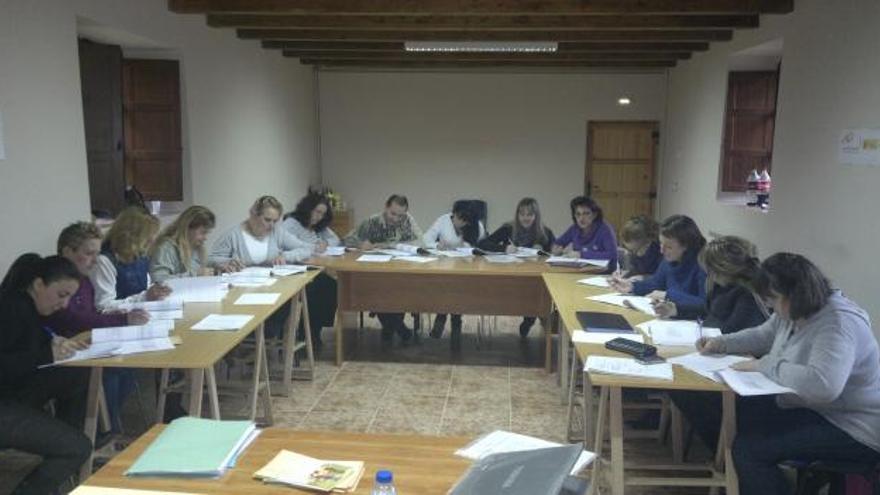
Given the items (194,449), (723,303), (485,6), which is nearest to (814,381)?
(723,303)

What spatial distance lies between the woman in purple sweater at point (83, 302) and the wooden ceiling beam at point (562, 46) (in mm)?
4325

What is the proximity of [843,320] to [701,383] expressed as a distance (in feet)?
1.69

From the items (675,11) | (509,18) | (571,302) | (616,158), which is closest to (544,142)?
(616,158)

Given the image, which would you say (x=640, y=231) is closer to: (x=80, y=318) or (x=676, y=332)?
(x=676, y=332)

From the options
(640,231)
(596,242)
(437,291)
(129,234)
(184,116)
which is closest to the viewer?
(129,234)

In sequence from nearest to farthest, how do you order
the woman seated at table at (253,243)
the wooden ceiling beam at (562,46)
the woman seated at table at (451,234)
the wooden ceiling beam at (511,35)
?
the woman seated at table at (253,243) < the woman seated at table at (451,234) < the wooden ceiling beam at (511,35) < the wooden ceiling beam at (562,46)

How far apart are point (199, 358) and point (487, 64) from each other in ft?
21.0

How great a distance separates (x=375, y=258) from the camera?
500 cm

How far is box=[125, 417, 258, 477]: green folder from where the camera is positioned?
5.54ft

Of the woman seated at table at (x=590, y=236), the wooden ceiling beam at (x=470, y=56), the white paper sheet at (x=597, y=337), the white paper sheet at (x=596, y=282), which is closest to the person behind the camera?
the white paper sheet at (x=597, y=337)

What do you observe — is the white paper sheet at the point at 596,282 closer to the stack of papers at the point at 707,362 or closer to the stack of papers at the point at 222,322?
the stack of papers at the point at 707,362

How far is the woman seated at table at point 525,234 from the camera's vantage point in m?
5.59

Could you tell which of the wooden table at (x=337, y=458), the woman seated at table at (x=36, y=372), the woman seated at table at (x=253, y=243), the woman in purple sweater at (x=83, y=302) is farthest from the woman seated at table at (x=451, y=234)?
the wooden table at (x=337, y=458)

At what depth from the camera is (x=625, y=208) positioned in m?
9.09
